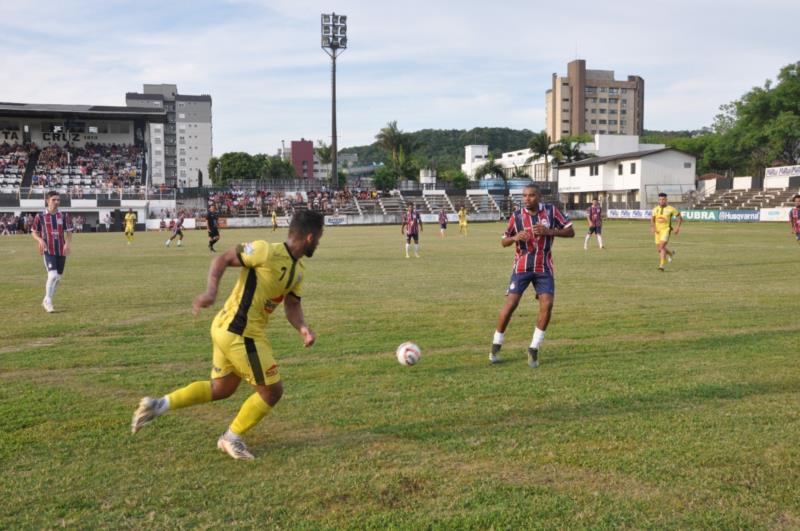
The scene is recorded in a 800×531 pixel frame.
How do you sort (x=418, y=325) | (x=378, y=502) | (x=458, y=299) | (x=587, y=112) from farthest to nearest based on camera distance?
(x=587, y=112), (x=458, y=299), (x=418, y=325), (x=378, y=502)

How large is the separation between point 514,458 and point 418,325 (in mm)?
5472

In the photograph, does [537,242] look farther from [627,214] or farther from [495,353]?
[627,214]

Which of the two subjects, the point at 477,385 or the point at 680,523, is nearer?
the point at 680,523

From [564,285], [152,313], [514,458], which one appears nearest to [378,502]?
[514,458]

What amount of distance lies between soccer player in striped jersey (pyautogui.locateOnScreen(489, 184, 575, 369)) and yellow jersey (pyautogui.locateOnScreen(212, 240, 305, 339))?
3.68 metres

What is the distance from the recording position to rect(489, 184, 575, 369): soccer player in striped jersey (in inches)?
317

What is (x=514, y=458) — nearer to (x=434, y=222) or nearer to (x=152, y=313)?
(x=152, y=313)

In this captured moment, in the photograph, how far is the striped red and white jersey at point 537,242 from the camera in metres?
8.15

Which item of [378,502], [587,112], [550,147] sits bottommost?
[378,502]

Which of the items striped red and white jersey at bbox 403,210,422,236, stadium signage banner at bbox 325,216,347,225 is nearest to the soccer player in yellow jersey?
striped red and white jersey at bbox 403,210,422,236

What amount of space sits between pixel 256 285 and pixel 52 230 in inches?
362

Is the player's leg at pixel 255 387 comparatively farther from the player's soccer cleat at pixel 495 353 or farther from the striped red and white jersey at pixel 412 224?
the striped red and white jersey at pixel 412 224

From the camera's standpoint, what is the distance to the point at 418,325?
1039 cm

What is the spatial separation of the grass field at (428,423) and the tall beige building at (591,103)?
468ft
